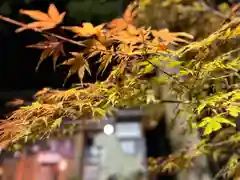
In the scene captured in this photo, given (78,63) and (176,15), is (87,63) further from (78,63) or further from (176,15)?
(176,15)

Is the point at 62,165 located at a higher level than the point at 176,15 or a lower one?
A: lower

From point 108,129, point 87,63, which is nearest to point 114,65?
point 87,63

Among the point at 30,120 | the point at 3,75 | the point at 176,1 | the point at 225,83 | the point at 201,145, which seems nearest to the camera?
the point at 30,120

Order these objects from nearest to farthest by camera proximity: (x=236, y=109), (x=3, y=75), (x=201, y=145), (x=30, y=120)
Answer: (x=236, y=109), (x=30, y=120), (x=201, y=145), (x=3, y=75)

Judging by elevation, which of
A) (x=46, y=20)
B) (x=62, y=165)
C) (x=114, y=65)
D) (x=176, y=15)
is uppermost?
(x=176, y=15)

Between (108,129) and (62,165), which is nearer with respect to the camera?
(62,165)

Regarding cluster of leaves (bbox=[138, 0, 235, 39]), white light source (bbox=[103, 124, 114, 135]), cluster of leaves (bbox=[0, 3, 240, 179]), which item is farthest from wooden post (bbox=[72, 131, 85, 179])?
cluster of leaves (bbox=[0, 3, 240, 179])

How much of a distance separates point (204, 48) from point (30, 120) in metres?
0.49

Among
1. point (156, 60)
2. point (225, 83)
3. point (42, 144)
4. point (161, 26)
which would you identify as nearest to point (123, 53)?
point (156, 60)

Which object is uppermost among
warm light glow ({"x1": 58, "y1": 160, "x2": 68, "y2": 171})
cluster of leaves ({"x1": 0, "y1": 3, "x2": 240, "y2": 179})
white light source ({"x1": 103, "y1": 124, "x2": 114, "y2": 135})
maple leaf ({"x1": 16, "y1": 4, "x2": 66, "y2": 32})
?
maple leaf ({"x1": 16, "y1": 4, "x2": 66, "y2": 32})

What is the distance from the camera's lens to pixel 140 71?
886 millimetres

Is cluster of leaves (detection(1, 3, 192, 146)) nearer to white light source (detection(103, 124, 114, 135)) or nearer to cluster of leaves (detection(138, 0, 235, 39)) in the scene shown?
cluster of leaves (detection(138, 0, 235, 39))

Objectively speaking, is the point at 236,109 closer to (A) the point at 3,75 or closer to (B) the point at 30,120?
(B) the point at 30,120

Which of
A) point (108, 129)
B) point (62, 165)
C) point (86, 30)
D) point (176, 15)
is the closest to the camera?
point (86, 30)
